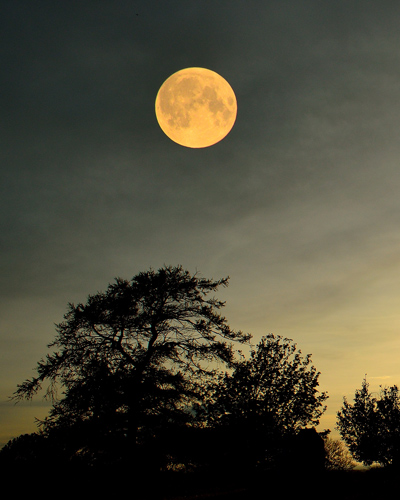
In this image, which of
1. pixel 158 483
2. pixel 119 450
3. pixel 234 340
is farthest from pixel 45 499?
pixel 234 340

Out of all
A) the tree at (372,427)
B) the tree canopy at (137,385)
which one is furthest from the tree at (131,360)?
the tree at (372,427)

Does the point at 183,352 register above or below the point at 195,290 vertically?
below

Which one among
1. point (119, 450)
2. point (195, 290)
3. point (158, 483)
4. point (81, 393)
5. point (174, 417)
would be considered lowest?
point (158, 483)

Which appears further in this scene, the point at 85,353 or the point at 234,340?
the point at 234,340

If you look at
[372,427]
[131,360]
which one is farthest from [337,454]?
[131,360]

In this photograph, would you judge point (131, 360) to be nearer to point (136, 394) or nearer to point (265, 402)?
point (136, 394)

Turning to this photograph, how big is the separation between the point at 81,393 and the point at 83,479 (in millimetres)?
4068

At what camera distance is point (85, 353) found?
21.5m

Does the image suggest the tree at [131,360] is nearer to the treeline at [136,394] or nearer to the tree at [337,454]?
the treeline at [136,394]

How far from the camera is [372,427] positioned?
58094mm

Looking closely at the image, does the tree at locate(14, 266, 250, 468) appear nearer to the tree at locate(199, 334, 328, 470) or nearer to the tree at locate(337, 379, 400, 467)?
the tree at locate(199, 334, 328, 470)

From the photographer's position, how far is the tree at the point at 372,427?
2217 inches

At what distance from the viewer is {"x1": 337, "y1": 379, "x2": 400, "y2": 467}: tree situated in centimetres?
5631

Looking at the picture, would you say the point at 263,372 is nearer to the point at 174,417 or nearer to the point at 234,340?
the point at 234,340
